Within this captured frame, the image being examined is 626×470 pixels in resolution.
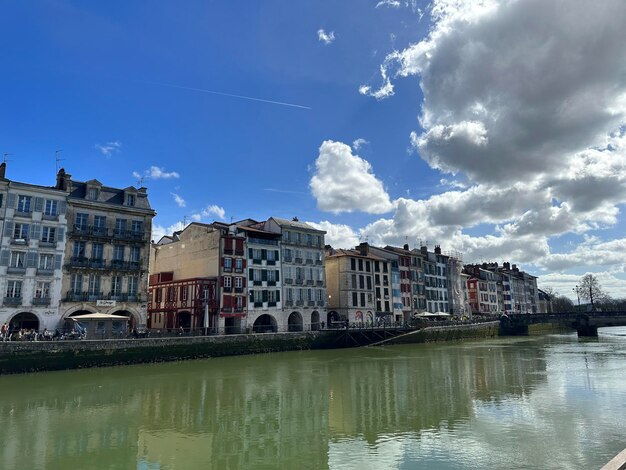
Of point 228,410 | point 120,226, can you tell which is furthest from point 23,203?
point 228,410

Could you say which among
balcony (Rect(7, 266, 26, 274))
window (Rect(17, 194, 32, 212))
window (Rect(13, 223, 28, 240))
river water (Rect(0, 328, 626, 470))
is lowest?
river water (Rect(0, 328, 626, 470))

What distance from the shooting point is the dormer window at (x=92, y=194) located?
134ft

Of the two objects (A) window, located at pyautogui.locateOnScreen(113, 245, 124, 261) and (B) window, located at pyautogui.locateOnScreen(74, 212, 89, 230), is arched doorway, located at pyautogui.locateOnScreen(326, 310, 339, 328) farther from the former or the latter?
(B) window, located at pyautogui.locateOnScreen(74, 212, 89, 230)

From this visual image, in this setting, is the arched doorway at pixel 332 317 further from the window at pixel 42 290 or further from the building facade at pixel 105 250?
the window at pixel 42 290

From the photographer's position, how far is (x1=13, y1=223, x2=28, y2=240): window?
36469 millimetres

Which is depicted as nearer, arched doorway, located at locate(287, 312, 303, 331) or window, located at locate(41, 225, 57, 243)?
window, located at locate(41, 225, 57, 243)

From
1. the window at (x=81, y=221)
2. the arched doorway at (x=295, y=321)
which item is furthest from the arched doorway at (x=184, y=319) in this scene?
the window at (x=81, y=221)

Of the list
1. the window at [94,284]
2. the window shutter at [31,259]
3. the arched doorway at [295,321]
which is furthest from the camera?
the arched doorway at [295,321]

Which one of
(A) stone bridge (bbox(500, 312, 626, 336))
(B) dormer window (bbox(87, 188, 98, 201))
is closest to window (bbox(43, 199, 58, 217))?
(B) dormer window (bbox(87, 188, 98, 201))

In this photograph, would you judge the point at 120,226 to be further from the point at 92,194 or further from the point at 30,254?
the point at 30,254

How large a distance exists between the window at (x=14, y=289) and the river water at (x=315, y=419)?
9090 millimetres

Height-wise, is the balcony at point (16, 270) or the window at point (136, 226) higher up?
the window at point (136, 226)

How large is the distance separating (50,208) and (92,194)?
12.3 feet

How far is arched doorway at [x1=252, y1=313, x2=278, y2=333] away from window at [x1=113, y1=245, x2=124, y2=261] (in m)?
15.7
